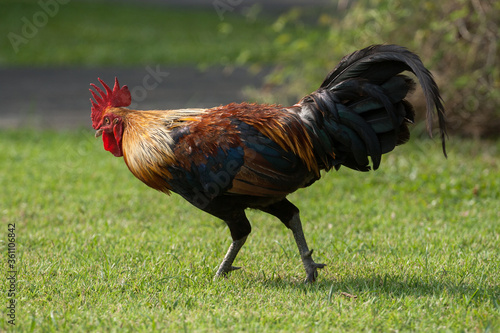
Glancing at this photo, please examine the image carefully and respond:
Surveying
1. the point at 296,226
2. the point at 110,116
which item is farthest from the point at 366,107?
the point at 110,116

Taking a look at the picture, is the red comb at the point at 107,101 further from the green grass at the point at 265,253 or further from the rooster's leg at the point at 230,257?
the rooster's leg at the point at 230,257

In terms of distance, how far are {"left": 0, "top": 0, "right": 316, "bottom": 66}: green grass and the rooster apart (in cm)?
959

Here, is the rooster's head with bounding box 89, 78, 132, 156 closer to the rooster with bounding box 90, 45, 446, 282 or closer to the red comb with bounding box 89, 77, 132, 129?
the red comb with bounding box 89, 77, 132, 129

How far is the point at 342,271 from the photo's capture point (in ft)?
16.0

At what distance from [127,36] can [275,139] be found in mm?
14874

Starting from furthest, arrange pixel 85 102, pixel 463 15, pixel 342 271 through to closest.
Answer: pixel 85 102
pixel 463 15
pixel 342 271

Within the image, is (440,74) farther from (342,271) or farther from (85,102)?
(85,102)

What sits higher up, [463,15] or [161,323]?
[463,15]

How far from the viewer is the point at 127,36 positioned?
18391 millimetres

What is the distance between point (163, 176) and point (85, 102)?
27.7 ft

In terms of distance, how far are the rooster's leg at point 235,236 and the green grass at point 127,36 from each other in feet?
31.7

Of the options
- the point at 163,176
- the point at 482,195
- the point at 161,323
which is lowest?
the point at 482,195

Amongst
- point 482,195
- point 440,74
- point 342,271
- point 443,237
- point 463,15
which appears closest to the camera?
point 342,271

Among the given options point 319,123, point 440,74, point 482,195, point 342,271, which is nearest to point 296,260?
point 342,271
